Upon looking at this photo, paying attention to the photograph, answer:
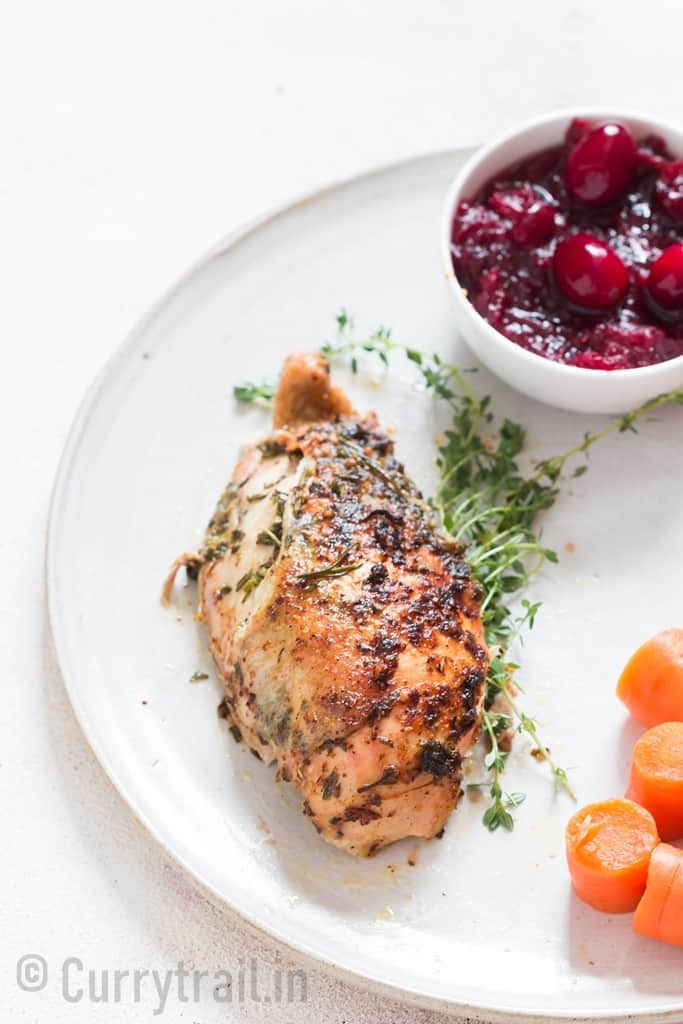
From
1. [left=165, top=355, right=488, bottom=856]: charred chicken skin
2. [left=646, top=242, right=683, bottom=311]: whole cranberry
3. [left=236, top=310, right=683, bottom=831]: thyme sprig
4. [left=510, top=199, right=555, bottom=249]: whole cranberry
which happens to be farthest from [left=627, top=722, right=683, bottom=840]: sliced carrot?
[left=510, top=199, right=555, bottom=249]: whole cranberry

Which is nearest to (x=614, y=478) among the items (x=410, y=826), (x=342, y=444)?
(x=342, y=444)

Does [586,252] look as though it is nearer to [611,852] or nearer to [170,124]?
[611,852]

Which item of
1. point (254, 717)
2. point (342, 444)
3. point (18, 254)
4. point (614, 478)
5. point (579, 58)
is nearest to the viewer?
point (254, 717)

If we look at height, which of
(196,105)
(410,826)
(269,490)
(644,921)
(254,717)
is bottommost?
(644,921)

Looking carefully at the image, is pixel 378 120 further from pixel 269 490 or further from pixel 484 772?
pixel 484 772

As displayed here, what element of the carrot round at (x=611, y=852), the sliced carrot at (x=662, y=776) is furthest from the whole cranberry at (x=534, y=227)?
the carrot round at (x=611, y=852)

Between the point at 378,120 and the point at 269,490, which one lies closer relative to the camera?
the point at 269,490

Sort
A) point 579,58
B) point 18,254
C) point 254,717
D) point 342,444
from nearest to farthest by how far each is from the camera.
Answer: point 254,717, point 342,444, point 18,254, point 579,58
